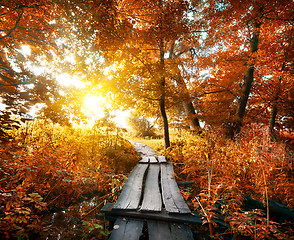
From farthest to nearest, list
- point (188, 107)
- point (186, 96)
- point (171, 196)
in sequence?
point (188, 107)
point (186, 96)
point (171, 196)

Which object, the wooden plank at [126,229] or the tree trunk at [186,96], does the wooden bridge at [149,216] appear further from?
the tree trunk at [186,96]

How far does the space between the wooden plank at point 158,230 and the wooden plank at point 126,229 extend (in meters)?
0.17

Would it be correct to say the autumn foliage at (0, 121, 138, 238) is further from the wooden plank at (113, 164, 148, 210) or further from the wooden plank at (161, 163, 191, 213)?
the wooden plank at (161, 163, 191, 213)

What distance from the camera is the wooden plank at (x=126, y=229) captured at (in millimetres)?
2084

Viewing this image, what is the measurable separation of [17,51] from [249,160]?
867 centimetres

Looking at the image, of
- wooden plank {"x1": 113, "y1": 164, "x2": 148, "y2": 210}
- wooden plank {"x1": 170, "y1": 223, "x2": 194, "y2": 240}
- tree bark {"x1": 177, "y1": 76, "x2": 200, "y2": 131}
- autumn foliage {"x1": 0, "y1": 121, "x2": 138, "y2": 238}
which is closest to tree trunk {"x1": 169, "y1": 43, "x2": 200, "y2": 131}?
tree bark {"x1": 177, "y1": 76, "x2": 200, "y2": 131}

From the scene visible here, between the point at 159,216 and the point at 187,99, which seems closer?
the point at 159,216

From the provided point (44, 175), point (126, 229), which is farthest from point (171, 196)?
point (44, 175)

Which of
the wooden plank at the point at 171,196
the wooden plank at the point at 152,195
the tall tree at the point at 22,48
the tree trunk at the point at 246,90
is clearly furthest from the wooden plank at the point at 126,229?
the tree trunk at the point at 246,90

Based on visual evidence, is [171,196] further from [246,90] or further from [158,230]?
[246,90]

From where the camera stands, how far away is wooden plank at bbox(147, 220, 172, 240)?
83.7 inches

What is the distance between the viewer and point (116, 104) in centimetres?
745

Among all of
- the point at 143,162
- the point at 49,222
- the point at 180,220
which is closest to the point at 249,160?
the point at 180,220

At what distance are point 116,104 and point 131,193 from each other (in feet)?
16.7
